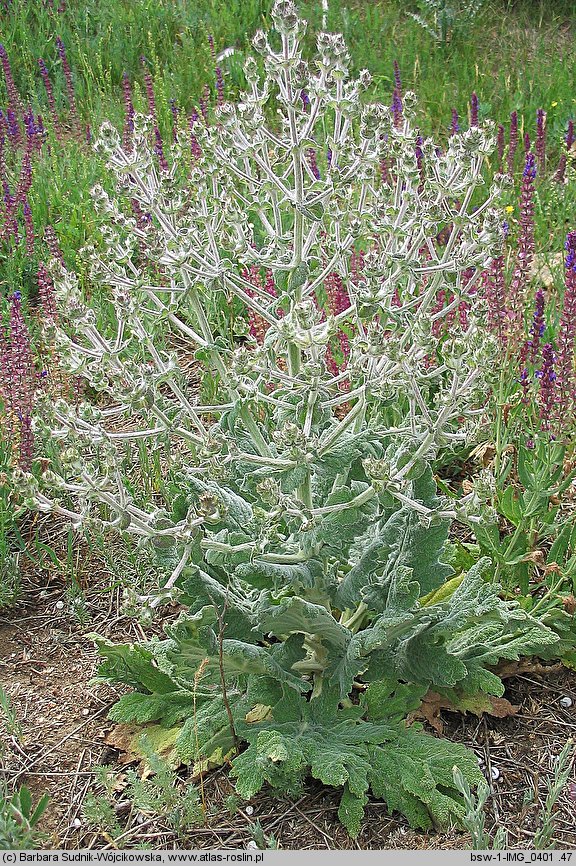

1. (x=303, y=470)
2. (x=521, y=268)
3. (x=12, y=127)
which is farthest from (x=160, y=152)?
(x=303, y=470)

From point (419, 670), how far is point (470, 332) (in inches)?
37.8

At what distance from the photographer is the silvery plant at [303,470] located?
203 cm

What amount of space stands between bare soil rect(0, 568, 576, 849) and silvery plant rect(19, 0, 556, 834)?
4.0 inches

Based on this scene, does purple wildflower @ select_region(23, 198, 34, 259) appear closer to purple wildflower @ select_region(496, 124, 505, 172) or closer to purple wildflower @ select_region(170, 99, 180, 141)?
purple wildflower @ select_region(170, 99, 180, 141)

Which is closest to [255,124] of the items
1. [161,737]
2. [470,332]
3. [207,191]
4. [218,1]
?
[207,191]

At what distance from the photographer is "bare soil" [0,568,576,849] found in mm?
2334

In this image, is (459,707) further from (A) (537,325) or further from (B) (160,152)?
(B) (160,152)

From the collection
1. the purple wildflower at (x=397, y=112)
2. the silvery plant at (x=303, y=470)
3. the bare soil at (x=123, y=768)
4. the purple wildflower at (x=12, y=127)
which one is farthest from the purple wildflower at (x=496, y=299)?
the purple wildflower at (x=12, y=127)

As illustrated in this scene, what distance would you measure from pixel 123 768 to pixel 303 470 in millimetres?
1104

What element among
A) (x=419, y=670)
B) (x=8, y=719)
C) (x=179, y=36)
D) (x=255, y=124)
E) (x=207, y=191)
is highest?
(x=255, y=124)

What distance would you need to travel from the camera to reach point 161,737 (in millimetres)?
2564

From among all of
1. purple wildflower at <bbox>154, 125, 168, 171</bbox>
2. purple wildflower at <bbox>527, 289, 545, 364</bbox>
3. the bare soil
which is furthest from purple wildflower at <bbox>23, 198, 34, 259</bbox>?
purple wildflower at <bbox>527, 289, 545, 364</bbox>

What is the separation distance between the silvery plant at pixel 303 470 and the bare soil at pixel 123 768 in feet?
0.33

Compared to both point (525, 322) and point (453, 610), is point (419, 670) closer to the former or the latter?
point (453, 610)
